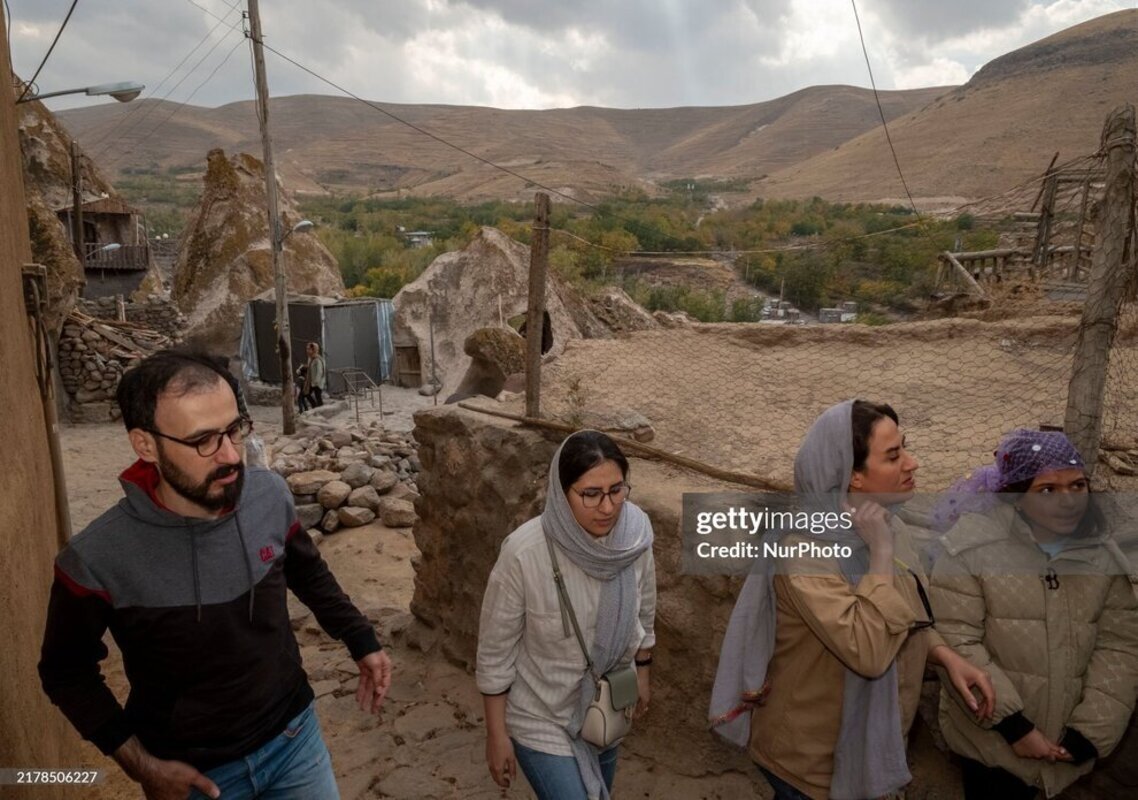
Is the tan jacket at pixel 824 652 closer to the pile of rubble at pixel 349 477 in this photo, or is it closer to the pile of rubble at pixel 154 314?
the pile of rubble at pixel 349 477

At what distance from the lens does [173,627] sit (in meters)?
1.65

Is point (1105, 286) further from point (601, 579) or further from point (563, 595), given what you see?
point (563, 595)

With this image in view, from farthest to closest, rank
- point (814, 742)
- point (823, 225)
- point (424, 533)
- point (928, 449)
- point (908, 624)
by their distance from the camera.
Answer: point (823, 225) → point (424, 533) → point (928, 449) → point (814, 742) → point (908, 624)

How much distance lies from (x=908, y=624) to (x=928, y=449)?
2.31 metres

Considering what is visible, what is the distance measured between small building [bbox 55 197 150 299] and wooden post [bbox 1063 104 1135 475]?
1249 inches

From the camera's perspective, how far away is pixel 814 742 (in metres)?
1.84

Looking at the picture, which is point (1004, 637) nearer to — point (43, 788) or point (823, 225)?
point (43, 788)

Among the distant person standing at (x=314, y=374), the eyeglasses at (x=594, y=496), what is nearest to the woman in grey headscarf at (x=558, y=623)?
the eyeglasses at (x=594, y=496)

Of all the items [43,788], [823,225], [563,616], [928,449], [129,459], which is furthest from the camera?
[823,225]

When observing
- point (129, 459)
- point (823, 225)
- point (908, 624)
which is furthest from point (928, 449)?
point (823, 225)

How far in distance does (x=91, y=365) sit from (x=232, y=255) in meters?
7.92

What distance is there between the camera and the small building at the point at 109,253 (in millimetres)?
28312

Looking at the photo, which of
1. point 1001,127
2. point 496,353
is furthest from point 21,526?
point 1001,127

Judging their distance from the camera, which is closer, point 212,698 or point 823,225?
point 212,698
